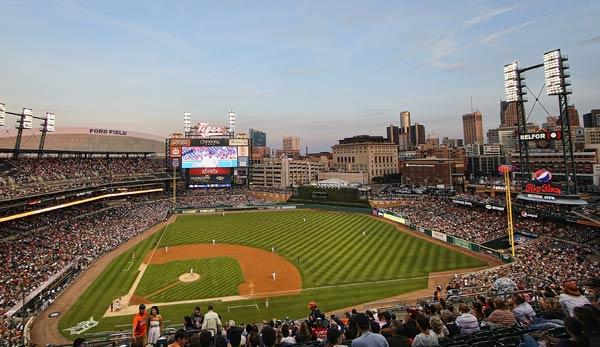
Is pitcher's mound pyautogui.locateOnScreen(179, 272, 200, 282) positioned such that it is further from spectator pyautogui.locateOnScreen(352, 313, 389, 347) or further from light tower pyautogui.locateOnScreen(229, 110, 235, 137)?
light tower pyautogui.locateOnScreen(229, 110, 235, 137)

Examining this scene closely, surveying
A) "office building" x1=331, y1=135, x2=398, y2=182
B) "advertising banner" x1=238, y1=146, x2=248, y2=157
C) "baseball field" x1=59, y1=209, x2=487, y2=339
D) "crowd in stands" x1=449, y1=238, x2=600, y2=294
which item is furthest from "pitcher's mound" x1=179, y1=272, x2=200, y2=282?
"office building" x1=331, y1=135, x2=398, y2=182

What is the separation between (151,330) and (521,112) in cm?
4442

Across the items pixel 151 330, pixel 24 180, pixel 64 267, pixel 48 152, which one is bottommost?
pixel 64 267

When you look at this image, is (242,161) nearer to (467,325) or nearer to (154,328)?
(154,328)

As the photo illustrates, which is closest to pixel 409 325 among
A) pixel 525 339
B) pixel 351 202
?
pixel 525 339

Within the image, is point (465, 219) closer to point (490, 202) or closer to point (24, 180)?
point (490, 202)

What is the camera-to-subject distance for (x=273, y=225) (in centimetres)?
5022

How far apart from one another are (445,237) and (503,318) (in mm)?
34478

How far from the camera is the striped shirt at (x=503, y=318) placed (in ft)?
21.6

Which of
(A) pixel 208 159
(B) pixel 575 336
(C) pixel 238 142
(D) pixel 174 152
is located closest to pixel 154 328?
(B) pixel 575 336

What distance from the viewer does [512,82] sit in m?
39.5

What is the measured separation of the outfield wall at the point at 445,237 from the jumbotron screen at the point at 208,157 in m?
33.6

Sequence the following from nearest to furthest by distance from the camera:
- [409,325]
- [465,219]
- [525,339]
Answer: [525,339] → [409,325] → [465,219]

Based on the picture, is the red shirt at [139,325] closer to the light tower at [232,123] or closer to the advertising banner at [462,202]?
the advertising banner at [462,202]
